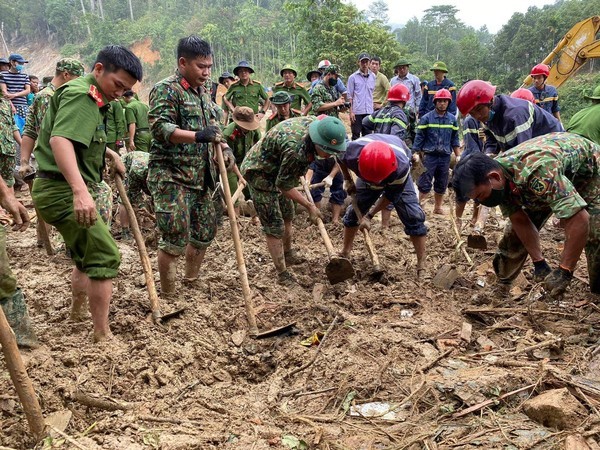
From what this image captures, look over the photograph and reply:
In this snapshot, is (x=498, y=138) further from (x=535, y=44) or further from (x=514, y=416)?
(x=535, y=44)

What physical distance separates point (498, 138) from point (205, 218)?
121 inches

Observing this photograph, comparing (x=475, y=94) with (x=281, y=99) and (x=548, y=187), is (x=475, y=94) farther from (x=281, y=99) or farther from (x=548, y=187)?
(x=281, y=99)

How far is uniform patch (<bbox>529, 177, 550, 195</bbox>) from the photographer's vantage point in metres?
3.09

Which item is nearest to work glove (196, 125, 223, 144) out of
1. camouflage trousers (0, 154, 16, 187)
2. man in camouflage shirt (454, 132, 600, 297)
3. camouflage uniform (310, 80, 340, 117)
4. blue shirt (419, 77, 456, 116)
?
man in camouflage shirt (454, 132, 600, 297)

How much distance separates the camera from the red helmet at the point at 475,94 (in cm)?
436

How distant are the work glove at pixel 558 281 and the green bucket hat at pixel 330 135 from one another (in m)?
1.91

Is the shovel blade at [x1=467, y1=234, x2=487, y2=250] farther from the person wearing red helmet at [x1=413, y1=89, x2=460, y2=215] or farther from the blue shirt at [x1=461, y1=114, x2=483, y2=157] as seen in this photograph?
the person wearing red helmet at [x1=413, y1=89, x2=460, y2=215]

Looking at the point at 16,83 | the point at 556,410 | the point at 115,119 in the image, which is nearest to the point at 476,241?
the point at 556,410

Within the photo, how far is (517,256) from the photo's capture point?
4.30 metres

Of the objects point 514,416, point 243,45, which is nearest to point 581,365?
point 514,416

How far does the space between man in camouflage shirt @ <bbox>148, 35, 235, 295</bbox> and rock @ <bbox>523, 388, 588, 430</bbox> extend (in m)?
2.75

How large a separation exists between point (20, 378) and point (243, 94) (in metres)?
7.42

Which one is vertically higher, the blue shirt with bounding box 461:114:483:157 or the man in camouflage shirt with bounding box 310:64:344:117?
the man in camouflage shirt with bounding box 310:64:344:117

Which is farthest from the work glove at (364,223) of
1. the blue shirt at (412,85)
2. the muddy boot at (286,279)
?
the blue shirt at (412,85)
